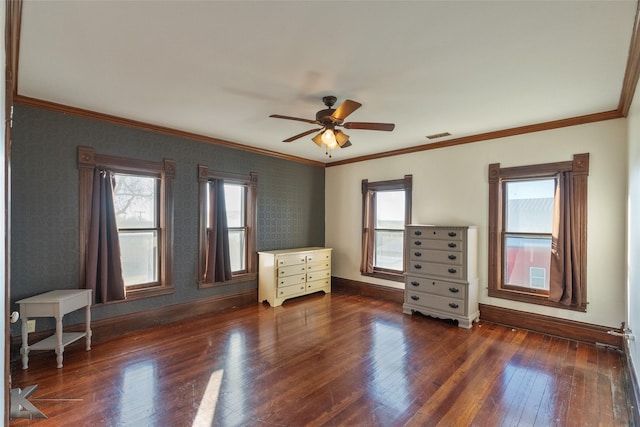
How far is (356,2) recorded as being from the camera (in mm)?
1732

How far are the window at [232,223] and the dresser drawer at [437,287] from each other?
249cm

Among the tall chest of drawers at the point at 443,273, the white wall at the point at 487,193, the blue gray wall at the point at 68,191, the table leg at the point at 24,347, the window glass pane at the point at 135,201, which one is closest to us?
the table leg at the point at 24,347

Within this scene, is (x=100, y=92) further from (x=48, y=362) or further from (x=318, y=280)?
(x=318, y=280)

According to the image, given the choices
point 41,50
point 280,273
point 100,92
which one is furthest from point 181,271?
point 41,50

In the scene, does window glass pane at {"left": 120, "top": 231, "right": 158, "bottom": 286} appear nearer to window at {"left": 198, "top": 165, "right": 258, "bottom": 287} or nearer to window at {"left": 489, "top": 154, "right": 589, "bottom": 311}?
window at {"left": 198, "top": 165, "right": 258, "bottom": 287}

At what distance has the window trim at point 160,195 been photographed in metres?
3.50

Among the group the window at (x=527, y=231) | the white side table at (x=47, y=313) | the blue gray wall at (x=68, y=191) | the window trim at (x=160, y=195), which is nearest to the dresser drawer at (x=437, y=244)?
the window at (x=527, y=231)

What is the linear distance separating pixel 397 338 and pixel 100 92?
4.00m

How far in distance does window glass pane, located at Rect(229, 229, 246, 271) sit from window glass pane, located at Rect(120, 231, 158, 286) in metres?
1.14

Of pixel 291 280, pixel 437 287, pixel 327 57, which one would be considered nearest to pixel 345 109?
pixel 327 57

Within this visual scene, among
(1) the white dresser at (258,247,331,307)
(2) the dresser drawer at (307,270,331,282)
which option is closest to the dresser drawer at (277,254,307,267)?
(1) the white dresser at (258,247,331,307)

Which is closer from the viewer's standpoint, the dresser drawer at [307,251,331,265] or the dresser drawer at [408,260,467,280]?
the dresser drawer at [408,260,467,280]

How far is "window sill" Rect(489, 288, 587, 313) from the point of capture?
3.69 metres

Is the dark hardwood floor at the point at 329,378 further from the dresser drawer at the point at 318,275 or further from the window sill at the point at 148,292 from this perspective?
the dresser drawer at the point at 318,275
